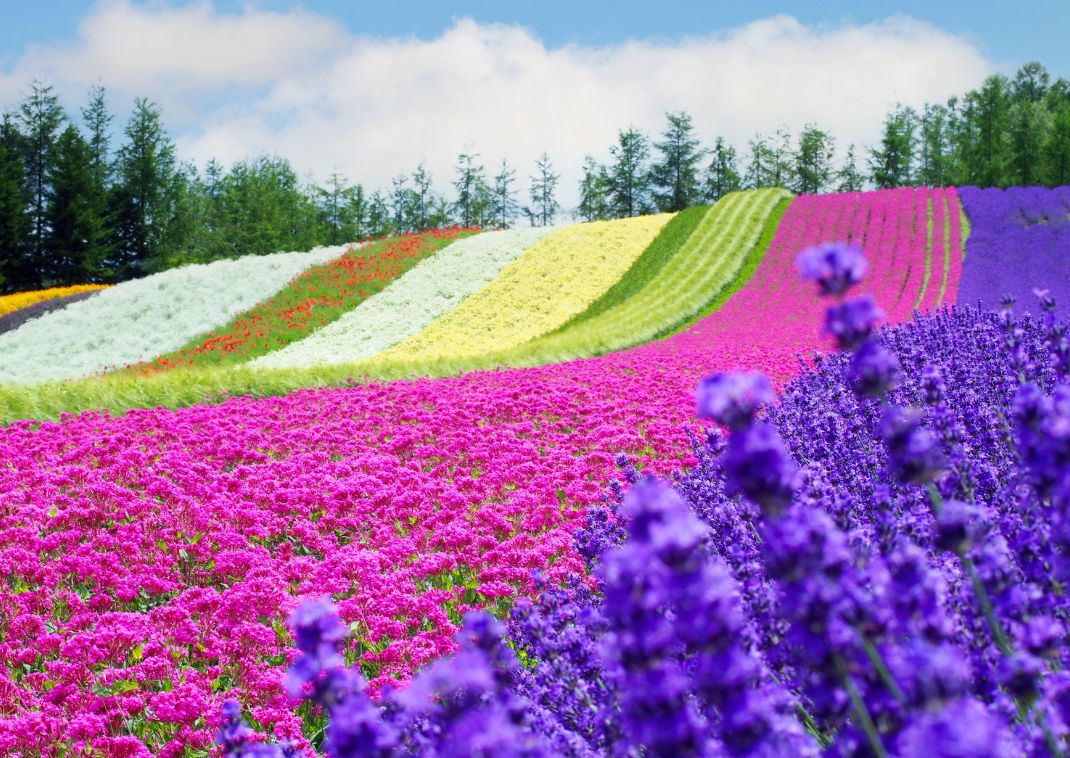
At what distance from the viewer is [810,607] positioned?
151 centimetres

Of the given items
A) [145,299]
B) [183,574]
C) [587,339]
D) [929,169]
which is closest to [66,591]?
[183,574]

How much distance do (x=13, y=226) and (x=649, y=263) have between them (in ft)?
137

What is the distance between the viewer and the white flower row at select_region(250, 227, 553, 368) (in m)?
26.9

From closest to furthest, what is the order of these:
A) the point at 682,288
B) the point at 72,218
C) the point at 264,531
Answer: the point at 264,531 < the point at 682,288 < the point at 72,218

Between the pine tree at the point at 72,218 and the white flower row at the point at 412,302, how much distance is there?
30.5 m

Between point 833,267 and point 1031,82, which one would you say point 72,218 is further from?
point 1031,82

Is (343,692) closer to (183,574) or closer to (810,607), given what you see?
(810,607)

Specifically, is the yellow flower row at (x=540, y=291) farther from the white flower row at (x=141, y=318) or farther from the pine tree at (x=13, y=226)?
the pine tree at (x=13, y=226)

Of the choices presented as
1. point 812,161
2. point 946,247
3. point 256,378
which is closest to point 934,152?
point 812,161

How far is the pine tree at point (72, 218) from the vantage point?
5656cm

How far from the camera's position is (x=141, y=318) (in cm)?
3259

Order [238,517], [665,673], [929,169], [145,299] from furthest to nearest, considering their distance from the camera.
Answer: [929,169], [145,299], [238,517], [665,673]

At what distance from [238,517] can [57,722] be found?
260 centimetres

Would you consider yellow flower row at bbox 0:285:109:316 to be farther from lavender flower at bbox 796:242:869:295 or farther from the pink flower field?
lavender flower at bbox 796:242:869:295
